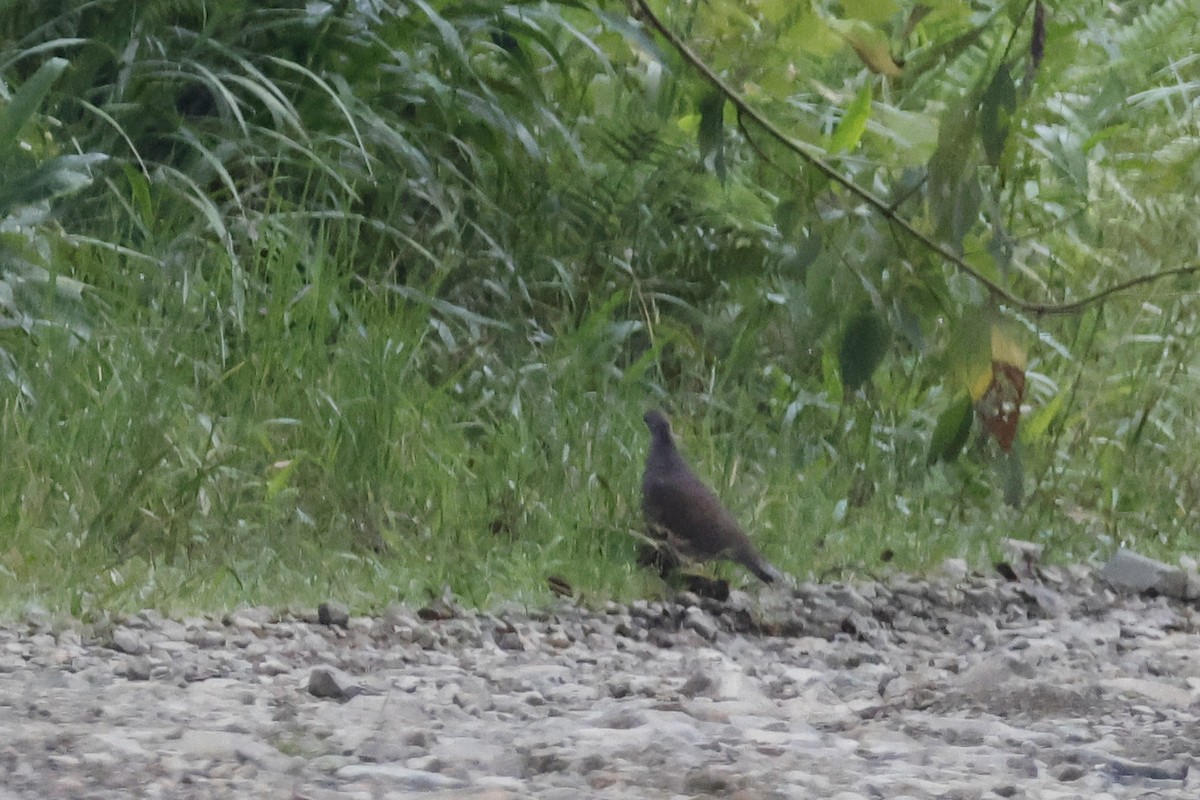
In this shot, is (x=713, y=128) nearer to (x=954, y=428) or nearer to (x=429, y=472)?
(x=954, y=428)

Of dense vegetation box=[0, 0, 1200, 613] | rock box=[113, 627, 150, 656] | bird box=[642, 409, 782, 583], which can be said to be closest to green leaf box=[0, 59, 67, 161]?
dense vegetation box=[0, 0, 1200, 613]

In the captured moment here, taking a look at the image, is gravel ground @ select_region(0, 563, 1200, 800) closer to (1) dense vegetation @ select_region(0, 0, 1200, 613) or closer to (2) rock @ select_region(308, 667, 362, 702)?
(2) rock @ select_region(308, 667, 362, 702)

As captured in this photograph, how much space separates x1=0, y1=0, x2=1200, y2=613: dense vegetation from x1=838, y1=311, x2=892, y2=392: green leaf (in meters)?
0.09

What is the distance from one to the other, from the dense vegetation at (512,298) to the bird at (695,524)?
0.46 feet

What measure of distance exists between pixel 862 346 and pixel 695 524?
141 centimetres

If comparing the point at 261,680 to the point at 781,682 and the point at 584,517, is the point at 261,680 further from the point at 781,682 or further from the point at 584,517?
the point at 584,517

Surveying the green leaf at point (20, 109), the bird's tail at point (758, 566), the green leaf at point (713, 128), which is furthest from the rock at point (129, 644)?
the green leaf at point (20, 109)

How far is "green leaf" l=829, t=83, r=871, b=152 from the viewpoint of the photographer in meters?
5.66

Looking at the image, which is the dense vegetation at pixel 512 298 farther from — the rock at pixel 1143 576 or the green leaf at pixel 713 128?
the rock at pixel 1143 576

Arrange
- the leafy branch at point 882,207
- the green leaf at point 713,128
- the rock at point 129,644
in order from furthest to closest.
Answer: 1. the rock at point 129,644
2. the green leaf at point 713,128
3. the leafy branch at point 882,207

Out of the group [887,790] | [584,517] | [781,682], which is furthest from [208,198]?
[887,790]

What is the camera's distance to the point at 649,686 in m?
3.48

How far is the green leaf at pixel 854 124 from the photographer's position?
5664mm

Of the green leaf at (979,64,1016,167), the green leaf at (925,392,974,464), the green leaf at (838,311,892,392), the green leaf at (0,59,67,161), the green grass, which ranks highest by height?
the green leaf at (979,64,1016,167)
